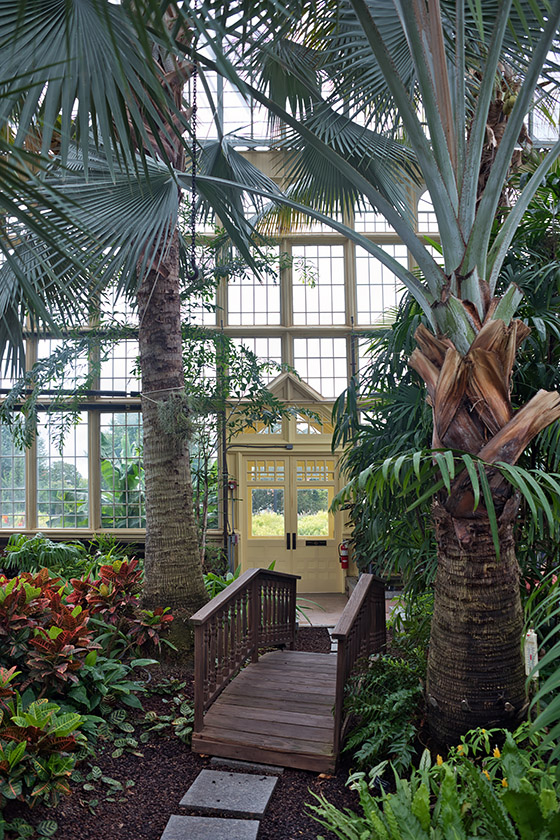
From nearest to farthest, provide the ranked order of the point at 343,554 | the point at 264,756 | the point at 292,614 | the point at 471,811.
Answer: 1. the point at 471,811
2. the point at 264,756
3. the point at 292,614
4. the point at 343,554

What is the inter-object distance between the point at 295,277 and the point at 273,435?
244 centimetres

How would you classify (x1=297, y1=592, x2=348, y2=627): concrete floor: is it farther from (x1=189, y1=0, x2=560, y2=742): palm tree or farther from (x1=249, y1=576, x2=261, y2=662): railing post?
(x1=189, y1=0, x2=560, y2=742): palm tree

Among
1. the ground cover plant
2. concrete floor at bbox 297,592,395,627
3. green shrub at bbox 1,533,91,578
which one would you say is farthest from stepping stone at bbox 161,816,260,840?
green shrub at bbox 1,533,91,578

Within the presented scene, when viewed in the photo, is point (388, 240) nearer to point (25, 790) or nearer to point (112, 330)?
point (112, 330)

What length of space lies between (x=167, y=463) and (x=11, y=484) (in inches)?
229

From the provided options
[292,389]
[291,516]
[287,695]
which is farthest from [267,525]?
[287,695]

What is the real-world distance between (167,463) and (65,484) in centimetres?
533

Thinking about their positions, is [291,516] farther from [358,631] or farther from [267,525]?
[358,631]

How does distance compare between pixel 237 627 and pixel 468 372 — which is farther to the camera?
pixel 237 627

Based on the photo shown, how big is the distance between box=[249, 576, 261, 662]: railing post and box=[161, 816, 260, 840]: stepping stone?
6.14ft

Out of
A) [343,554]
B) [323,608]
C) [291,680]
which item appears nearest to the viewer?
[291,680]

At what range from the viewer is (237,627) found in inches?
181

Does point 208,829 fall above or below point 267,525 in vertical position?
below

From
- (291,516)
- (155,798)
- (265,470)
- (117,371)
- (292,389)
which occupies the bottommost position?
(155,798)
